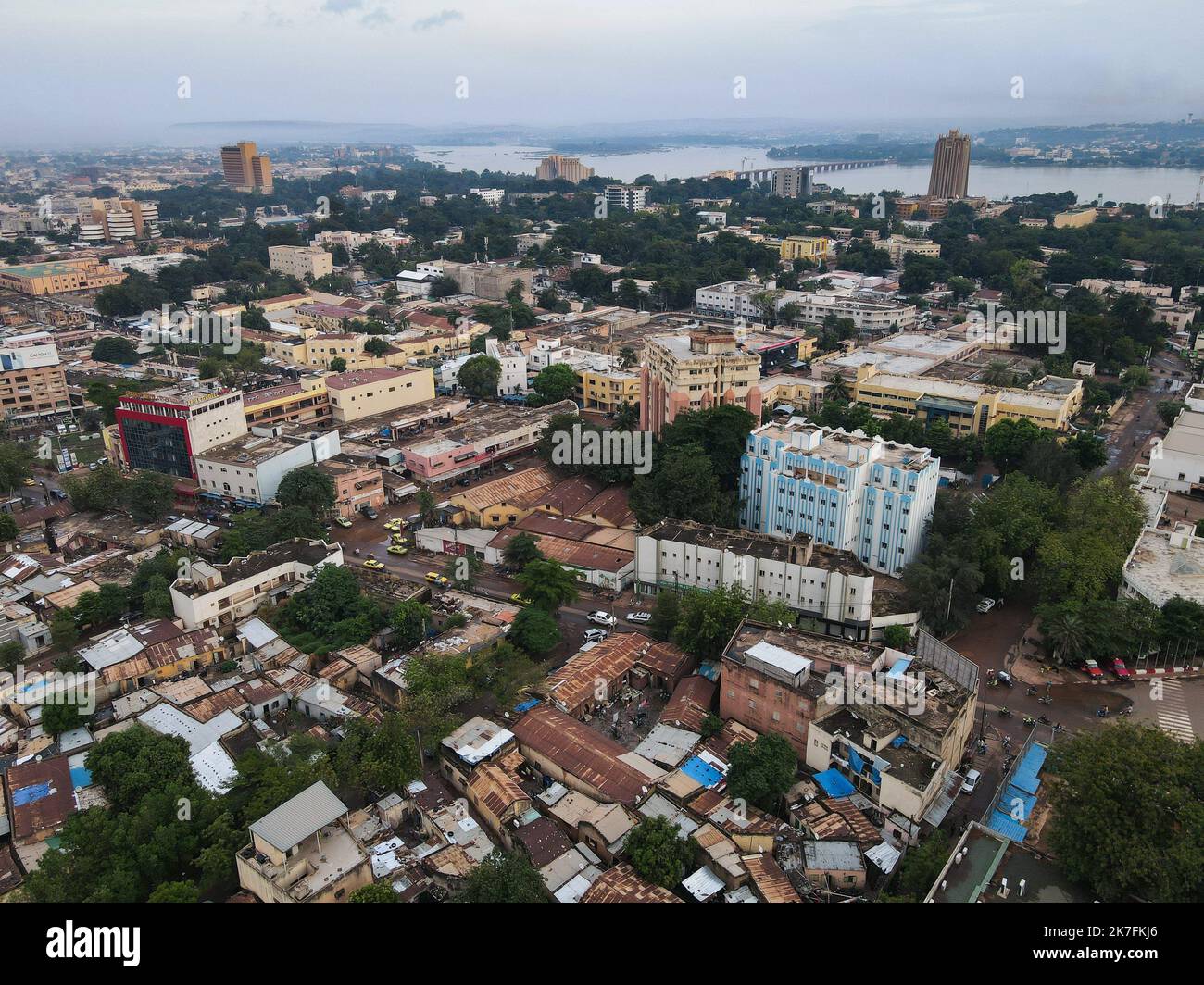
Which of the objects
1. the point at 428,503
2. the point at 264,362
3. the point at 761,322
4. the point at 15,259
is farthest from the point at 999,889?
the point at 15,259

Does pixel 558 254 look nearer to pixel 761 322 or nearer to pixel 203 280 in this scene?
pixel 761 322

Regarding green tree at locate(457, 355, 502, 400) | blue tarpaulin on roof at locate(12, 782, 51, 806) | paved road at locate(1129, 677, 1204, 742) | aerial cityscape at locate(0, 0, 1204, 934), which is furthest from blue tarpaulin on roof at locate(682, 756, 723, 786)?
green tree at locate(457, 355, 502, 400)

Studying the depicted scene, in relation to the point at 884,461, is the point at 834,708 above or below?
below

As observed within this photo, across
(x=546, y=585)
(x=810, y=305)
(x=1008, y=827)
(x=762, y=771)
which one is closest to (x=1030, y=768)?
(x=1008, y=827)

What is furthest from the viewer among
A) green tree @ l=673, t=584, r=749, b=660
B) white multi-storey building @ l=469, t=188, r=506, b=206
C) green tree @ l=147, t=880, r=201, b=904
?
white multi-storey building @ l=469, t=188, r=506, b=206

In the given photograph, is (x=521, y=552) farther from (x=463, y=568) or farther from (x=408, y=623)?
(x=408, y=623)

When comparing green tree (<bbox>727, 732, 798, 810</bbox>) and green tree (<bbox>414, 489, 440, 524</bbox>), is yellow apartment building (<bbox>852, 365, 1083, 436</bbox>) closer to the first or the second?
green tree (<bbox>414, 489, 440, 524</bbox>)
